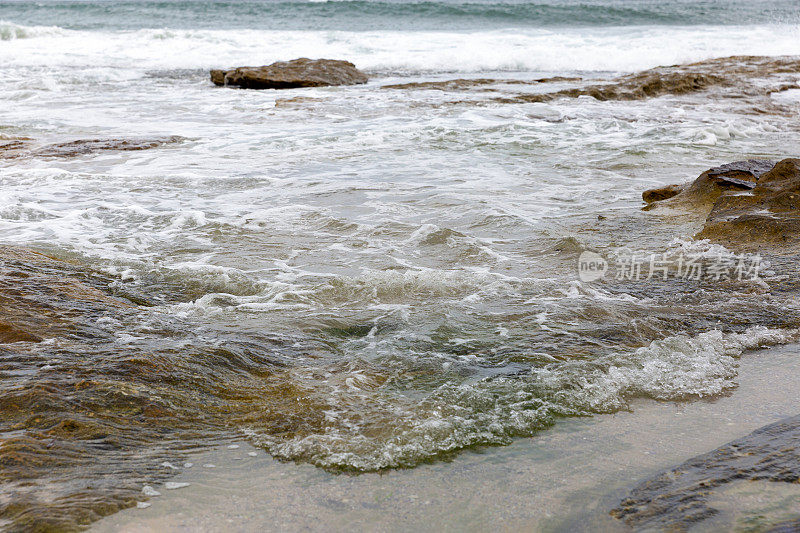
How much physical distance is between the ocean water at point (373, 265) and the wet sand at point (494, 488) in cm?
10

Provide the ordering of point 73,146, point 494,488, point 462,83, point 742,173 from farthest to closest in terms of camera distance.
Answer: point 462,83 → point 73,146 → point 742,173 → point 494,488

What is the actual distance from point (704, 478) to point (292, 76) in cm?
1342

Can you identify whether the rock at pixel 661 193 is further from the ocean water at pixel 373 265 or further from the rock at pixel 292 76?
the rock at pixel 292 76

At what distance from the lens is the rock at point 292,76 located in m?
14.0

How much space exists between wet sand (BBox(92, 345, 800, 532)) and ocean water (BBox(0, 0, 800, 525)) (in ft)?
0.33

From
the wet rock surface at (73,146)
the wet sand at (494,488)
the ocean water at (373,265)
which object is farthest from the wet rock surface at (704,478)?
the wet rock surface at (73,146)

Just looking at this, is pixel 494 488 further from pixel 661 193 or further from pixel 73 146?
pixel 73 146

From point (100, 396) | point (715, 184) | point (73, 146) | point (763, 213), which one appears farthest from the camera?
point (73, 146)

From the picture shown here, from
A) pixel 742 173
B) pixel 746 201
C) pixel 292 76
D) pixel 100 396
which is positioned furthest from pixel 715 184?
pixel 292 76

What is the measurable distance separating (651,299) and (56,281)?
10.0 ft

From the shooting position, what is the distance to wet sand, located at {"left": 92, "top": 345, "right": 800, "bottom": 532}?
76.0 inches

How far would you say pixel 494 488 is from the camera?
2.12 m

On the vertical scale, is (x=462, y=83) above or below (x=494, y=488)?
above

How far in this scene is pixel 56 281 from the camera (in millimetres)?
3447
